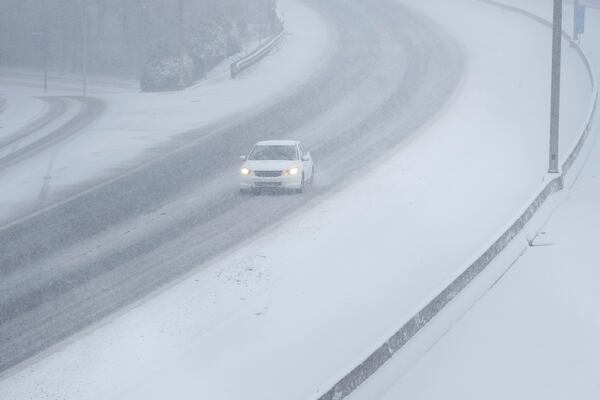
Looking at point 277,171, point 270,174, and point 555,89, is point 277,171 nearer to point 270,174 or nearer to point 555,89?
point 270,174

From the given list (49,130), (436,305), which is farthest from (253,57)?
(436,305)

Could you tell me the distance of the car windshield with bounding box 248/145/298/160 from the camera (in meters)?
28.8

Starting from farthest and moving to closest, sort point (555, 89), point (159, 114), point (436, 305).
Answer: point (159, 114)
point (555, 89)
point (436, 305)

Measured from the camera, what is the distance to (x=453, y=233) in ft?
75.7

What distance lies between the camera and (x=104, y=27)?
3770 inches

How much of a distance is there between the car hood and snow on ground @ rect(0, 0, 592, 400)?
168 centimetres

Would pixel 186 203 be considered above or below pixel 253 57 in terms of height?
below

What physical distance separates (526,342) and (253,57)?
41.6m

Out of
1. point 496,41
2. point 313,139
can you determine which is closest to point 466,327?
point 313,139

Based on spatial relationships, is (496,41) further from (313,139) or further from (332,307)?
(332,307)

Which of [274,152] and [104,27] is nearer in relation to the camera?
[274,152]

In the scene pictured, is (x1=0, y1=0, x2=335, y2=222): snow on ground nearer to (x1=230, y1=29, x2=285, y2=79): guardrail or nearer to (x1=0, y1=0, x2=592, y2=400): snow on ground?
(x1=230, y1=29, x2=285, y2=79): guardrail

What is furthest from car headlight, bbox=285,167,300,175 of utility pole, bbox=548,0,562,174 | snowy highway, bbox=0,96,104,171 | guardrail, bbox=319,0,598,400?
snowy highway, bbox=0,96,104,171

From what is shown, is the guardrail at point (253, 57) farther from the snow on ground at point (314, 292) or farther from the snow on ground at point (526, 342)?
the snow on ground at point (526, 342)
